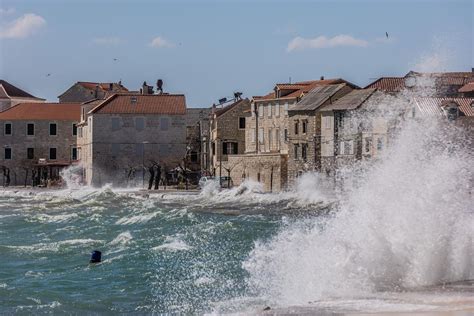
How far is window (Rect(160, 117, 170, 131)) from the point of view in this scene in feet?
287

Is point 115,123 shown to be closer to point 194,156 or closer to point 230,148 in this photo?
point 230,148

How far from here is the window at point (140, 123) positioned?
87.5m

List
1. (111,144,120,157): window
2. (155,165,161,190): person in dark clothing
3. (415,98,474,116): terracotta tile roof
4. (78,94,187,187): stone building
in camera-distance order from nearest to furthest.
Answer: (415,98,474,116): terracotta tile roof, (155,165,161,190): person in dark clothing, (78,94,187,187): stone building, (111,144,120,157): window

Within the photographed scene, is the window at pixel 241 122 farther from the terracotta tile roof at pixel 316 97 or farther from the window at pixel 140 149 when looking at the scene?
the terracotta tile roof at pixel 316 97

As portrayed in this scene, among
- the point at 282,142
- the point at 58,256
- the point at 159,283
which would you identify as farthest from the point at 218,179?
the point at 159,283

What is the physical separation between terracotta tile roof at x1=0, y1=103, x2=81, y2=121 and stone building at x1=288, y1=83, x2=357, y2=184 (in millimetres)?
32120

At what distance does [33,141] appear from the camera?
101 metres

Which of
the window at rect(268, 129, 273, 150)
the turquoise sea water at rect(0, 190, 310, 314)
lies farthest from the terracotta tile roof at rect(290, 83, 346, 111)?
the turquoise sea water at rect(0, 190, 310, 314)

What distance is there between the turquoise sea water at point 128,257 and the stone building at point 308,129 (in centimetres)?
1145

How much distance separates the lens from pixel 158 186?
8450cm

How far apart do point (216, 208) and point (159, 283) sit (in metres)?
31.4

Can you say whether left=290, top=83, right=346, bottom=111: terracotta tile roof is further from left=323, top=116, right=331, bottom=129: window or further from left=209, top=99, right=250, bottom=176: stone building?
left=209, top=99, right=250, bottom=176: stone building

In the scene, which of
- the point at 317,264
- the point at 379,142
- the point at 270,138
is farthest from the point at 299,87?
the point at 317,264

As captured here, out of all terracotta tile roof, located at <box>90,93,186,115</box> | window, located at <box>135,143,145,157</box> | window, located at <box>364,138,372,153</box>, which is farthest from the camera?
terracotta tile roof, located at <box>90,93,186,115</box>
